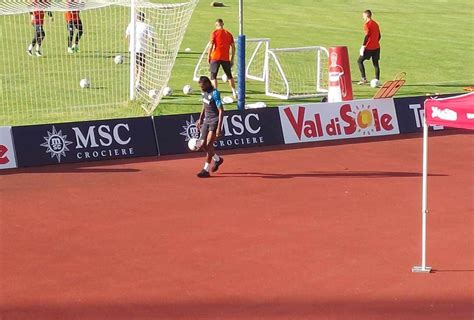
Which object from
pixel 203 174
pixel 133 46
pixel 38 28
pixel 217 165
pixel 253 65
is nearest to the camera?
pixel 203 174

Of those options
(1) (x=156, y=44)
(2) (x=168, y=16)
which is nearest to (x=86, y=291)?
(1) (x=156, y=44)

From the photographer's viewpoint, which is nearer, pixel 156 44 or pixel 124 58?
pixel 156 44

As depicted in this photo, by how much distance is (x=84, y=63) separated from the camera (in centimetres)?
2795

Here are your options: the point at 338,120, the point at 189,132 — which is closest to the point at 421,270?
the point at 189,132

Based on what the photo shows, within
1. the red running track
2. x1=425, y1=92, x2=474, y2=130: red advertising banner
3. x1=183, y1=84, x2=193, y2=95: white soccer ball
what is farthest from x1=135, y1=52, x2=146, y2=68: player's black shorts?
x1=425, y1=92, x2=474, y2=130: red advertising banner

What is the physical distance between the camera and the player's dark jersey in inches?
723

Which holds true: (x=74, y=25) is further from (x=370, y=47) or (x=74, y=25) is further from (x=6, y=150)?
(x=6, y=150)

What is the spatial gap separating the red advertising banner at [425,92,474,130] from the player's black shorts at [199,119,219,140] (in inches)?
267

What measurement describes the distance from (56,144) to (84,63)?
8428mm

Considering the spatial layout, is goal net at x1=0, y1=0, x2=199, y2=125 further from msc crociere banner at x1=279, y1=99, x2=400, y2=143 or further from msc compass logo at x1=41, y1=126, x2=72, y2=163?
msc crociere banner at x1=279, y1=99, x2=400, y2=143

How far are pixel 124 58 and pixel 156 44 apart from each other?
3539 mm

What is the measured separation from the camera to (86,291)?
40.0 feet

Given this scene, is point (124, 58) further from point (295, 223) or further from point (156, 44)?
point (295, 223)

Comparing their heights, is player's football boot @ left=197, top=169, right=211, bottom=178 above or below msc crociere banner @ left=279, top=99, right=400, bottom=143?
below
